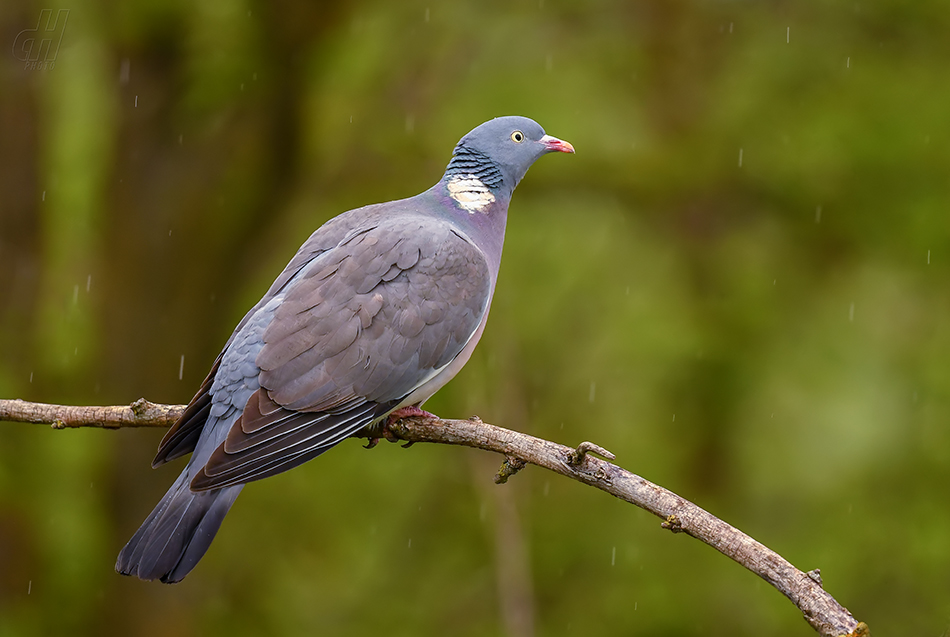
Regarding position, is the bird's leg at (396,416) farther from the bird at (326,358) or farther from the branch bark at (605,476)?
the branch bark at (605,476)

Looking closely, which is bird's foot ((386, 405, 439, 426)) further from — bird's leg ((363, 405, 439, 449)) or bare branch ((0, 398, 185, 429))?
bare branch ((0, 398, 185, 429))

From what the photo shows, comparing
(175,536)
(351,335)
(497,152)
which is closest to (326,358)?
(351,335)

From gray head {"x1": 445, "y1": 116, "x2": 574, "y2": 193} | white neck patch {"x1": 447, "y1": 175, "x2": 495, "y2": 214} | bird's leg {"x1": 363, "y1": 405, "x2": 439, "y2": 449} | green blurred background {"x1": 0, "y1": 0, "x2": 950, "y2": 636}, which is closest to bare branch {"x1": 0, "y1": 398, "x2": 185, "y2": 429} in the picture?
bird's leg {"x1": 363, "y1": 405, "x2": 439, "y2": 449}

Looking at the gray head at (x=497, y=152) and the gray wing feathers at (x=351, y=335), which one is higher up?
the gray head at (x=497, y=152)

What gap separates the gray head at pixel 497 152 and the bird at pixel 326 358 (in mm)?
239

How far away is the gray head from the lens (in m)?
3.96

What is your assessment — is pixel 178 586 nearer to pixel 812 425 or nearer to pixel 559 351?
pixel 559 351

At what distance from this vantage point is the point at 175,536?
9.56 ft

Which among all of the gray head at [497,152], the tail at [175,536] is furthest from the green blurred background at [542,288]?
the tail at [175,536]

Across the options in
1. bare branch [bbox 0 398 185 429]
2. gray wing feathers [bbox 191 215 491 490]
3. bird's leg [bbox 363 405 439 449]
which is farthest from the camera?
bird's leg [bbox 363 405 439 449]

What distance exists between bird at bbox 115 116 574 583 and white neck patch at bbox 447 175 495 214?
2.6 inches

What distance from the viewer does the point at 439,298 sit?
3482 millimetres

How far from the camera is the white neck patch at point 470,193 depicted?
3869 millimetres

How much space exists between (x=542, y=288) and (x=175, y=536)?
12.1ft
